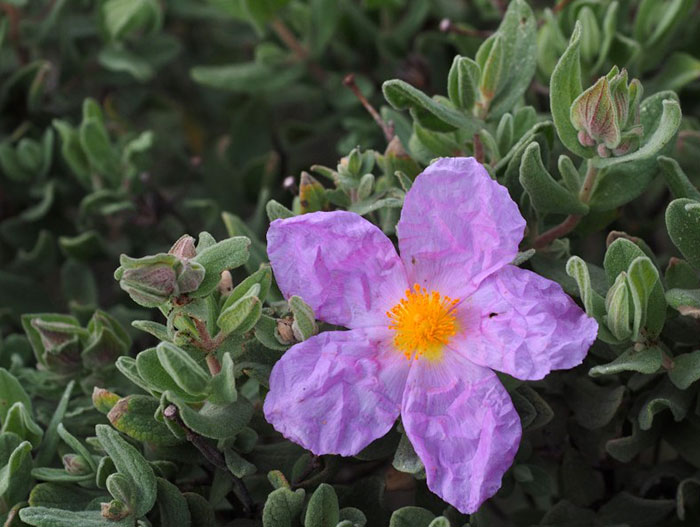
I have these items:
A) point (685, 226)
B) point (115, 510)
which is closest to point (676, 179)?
point (685, 226)

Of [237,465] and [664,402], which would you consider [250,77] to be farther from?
[664,402]

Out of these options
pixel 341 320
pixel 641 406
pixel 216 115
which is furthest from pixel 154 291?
pixel 216 115

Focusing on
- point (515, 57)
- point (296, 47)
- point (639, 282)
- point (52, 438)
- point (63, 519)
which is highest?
point (515, 57)

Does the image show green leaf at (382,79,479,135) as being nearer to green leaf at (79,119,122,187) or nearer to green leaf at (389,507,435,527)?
green leaf at (389,507,435,527)

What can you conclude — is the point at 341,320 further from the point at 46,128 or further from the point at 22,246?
the point at 46,128

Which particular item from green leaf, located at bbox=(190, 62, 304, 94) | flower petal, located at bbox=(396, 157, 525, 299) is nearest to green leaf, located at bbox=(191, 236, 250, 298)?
flower petal, located at bbox=(396, 157, 525, 299)

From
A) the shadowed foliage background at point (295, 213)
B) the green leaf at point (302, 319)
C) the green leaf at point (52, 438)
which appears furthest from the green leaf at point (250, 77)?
the green leaf at point (302, 319)
